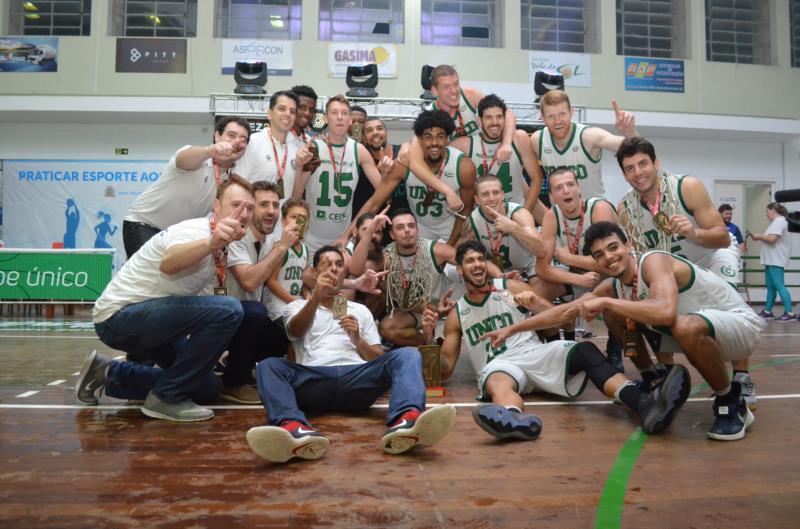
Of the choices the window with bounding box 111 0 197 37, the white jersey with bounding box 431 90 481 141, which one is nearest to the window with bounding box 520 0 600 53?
the window with bounding box 111 0 197 37

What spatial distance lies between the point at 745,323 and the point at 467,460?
5.42ft

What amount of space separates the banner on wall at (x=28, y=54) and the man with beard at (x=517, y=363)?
40.9 feet

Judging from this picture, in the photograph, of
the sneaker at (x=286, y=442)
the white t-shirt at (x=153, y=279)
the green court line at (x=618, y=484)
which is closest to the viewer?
the green court line at (x=618, y=484)

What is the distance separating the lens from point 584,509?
196cm

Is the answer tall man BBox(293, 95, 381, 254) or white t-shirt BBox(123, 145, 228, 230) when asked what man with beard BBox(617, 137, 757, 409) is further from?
white t-shirt BBox(123, 145, 228, 230)

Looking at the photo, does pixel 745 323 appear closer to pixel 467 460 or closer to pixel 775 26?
pixel 467 460

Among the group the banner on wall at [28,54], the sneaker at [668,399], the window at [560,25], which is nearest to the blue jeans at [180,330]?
the sneaker at [668,399]

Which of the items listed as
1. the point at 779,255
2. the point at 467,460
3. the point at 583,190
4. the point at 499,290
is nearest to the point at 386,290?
the point at 499,290

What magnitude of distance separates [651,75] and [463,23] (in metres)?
4.44

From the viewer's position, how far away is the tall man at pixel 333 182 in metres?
5.04

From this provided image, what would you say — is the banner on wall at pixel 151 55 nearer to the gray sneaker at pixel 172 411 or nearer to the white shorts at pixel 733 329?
the gray sneaker at pixel 172 411

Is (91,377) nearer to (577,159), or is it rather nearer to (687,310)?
(687,310)

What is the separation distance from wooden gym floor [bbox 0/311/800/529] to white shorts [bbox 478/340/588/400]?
0.13 metres

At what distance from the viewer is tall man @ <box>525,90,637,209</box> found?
473 cm
